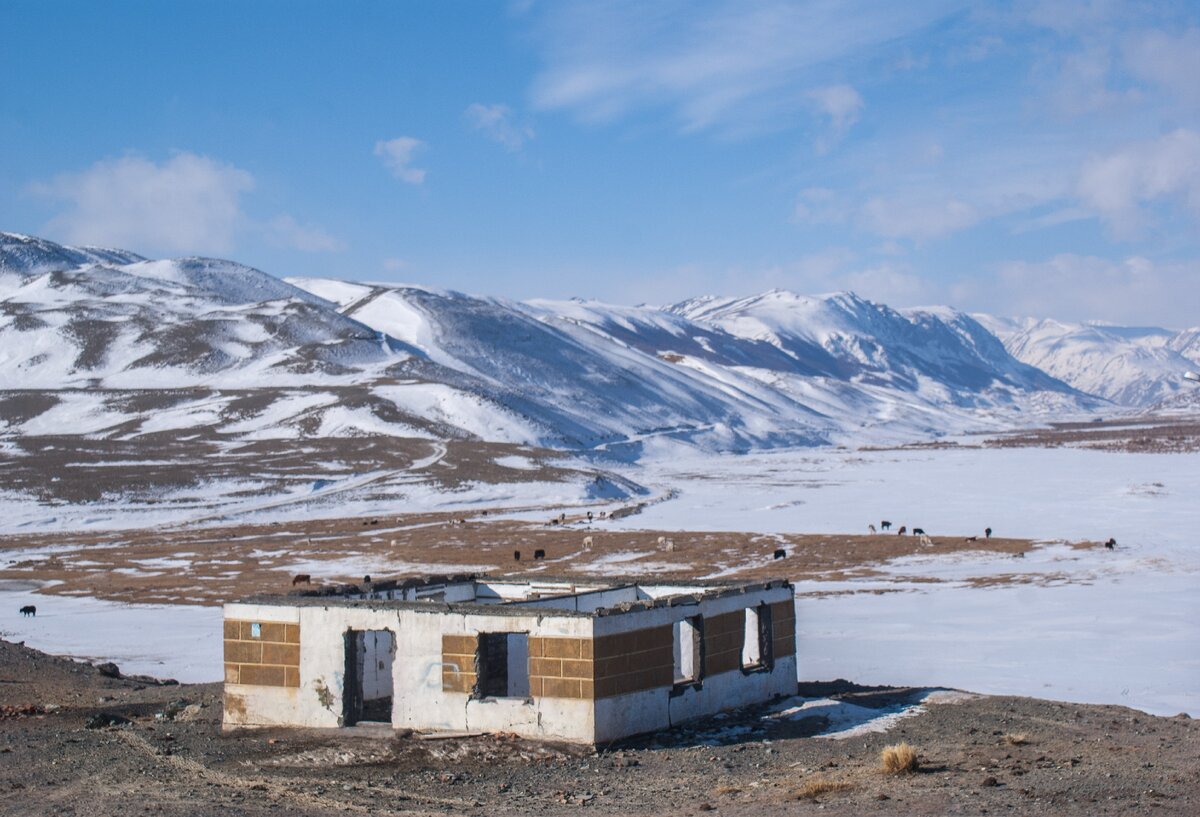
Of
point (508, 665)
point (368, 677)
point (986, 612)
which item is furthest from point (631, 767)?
point (986, 612)

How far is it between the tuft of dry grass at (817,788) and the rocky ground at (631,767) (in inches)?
1.1

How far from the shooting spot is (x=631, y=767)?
20766 millimetres

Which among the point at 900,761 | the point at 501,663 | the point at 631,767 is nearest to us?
the point at 900,761

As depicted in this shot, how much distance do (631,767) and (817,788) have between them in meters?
3.61

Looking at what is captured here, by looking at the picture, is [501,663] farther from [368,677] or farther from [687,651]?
[687,651]

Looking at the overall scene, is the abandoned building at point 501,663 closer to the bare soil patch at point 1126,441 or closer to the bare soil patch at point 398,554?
the bare soil patch at point 398,554

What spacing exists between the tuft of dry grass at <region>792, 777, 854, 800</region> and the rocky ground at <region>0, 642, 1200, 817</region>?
0.03 meters

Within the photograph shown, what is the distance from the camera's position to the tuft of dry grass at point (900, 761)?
1941 centimetres

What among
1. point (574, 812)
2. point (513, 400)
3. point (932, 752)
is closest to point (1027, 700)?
point (932, 752)

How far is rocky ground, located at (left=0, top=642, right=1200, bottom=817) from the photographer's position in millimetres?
18000

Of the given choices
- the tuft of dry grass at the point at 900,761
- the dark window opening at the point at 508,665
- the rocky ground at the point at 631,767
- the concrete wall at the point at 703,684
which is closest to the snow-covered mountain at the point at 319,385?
the dark window opening at the point at 508,665

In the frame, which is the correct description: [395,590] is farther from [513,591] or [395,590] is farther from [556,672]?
[556,672]

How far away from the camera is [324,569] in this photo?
56250 mm

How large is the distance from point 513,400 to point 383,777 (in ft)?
433
